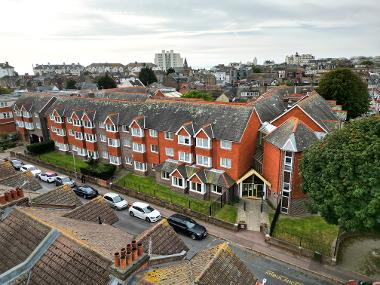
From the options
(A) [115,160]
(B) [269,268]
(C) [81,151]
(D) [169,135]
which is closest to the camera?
(B) [269,268]

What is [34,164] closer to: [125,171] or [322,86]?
[125,171]

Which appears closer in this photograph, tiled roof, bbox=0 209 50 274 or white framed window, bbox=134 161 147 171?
tiled roof, bbox=0 209 50 274

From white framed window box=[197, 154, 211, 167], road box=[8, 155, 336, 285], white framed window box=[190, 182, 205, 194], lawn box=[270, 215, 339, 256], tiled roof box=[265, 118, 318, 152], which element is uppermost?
tiled roof box=[265, 118, 318, 152]

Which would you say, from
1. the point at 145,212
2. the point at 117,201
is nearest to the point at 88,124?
the point at 117,201

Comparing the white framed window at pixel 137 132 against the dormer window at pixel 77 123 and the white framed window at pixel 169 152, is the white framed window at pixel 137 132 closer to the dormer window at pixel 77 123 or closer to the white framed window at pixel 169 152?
the white framed window at pixel 169 152

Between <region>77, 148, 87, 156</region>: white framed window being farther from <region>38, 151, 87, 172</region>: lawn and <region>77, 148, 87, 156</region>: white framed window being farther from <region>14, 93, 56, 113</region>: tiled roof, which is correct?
<region>14, 93, 56, 113</region>: tiled roof

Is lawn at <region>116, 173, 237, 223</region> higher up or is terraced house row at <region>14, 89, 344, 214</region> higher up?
terraced house row at <region>14, 89, 344, 214</region>

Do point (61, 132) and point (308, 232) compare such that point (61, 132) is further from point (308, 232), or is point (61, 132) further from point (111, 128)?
point (308, 232)

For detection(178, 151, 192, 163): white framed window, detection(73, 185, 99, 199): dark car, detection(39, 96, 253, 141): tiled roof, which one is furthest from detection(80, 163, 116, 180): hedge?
detection(178, 151, 192, 163): white framed window
